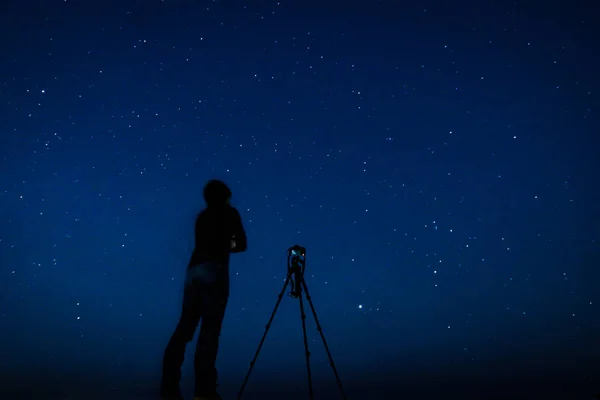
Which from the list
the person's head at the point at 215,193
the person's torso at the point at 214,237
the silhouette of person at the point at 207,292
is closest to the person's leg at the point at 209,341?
the silhouette of person at the point at 207,292

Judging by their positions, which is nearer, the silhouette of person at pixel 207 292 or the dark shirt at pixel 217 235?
the silhouette of person at pixel 207 292

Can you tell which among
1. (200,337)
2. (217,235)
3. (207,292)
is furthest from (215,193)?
(200,337)

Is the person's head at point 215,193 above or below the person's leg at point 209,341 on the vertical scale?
above

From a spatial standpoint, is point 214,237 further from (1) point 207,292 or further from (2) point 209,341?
(2) point 209,341

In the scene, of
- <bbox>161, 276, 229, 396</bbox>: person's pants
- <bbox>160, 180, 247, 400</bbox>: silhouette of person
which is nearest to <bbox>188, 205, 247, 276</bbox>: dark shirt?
<bbox>160, 180, 247, 400</bbox>: silhouette of person

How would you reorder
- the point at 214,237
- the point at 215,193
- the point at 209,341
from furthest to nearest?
1. the point at 215,193
2. the point at 214,237
3. the point at 209,341

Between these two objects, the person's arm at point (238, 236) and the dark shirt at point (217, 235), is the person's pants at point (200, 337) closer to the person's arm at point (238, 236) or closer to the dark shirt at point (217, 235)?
the dark shirt at point (217, 235)

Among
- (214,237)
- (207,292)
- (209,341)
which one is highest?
(214,237)

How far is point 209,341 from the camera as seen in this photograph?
8.73 ft

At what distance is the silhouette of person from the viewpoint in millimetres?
2609

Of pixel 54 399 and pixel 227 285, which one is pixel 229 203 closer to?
pixel 227 285

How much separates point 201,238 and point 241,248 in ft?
0.98

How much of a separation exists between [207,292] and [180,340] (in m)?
0.34

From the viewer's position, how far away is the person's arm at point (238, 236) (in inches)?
116
